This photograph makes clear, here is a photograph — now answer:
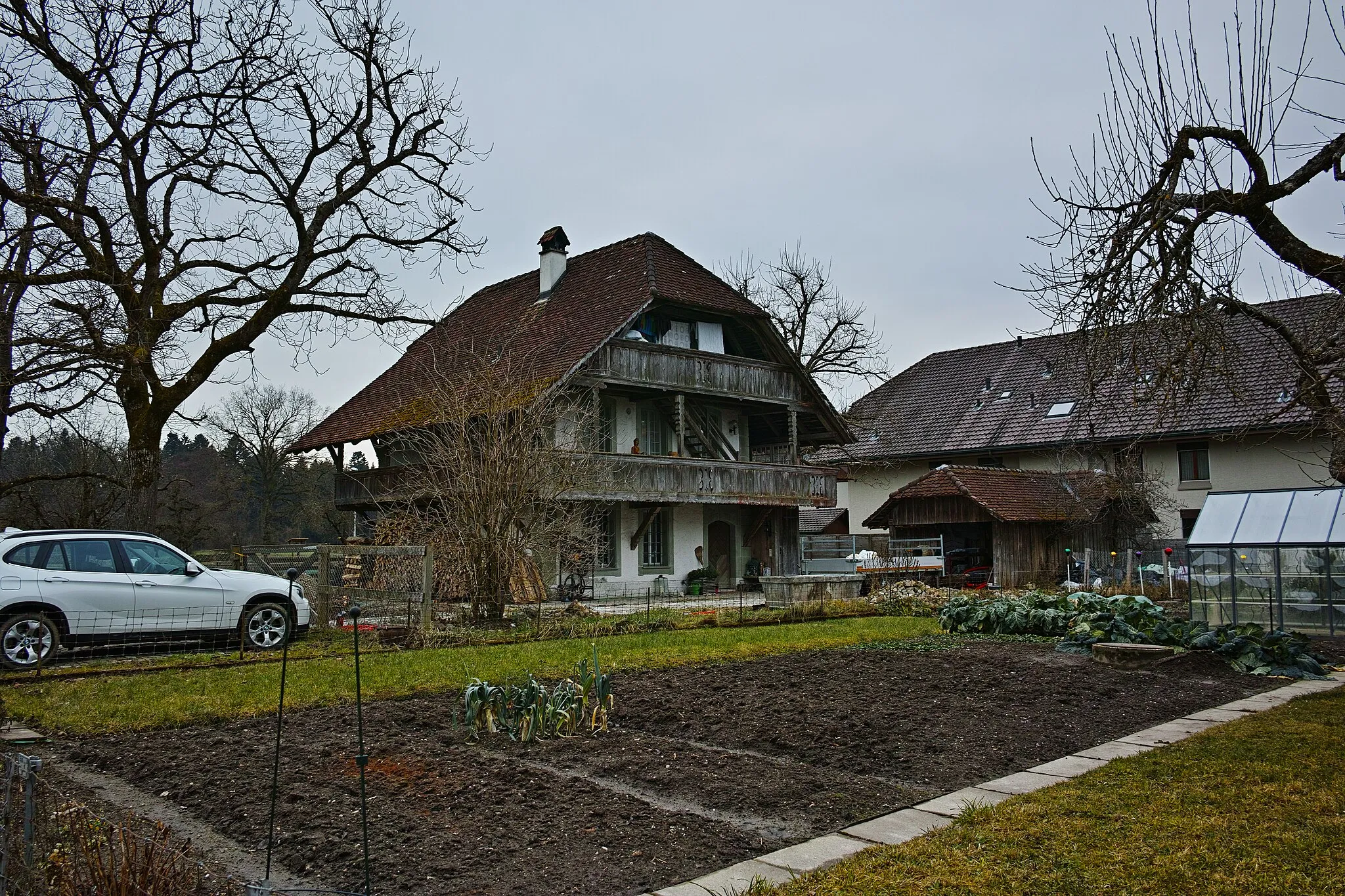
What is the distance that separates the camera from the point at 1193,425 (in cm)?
3303

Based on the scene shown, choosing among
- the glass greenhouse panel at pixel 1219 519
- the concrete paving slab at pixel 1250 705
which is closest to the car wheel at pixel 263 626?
the concrete paving slab at pixel 1250 705

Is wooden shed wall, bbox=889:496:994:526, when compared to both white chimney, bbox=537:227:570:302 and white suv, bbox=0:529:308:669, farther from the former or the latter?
white suv, bbox=0:529:308:669

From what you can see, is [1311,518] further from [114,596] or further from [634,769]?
[114,596]

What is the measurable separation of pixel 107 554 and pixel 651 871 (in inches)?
410

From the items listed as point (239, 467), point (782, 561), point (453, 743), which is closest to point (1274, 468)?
point (782, 561)

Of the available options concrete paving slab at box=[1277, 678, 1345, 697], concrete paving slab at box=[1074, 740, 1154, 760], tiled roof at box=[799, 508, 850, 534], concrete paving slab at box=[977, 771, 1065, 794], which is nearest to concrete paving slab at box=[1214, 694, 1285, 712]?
concrete paving slab at box=[1277, 678, 1345, 697]

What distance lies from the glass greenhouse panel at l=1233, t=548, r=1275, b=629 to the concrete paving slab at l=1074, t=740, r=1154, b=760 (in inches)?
342

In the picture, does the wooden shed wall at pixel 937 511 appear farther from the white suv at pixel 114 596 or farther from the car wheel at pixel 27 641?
the car wheel at pixel 27 641

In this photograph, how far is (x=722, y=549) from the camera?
100 feet

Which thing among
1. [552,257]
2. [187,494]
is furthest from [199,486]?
[552,257]

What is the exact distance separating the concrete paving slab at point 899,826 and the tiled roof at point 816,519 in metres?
38.0

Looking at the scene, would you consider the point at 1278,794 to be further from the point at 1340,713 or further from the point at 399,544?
the point at 399,544

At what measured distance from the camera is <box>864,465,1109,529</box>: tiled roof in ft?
96.5

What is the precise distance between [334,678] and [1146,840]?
793 centimetres
